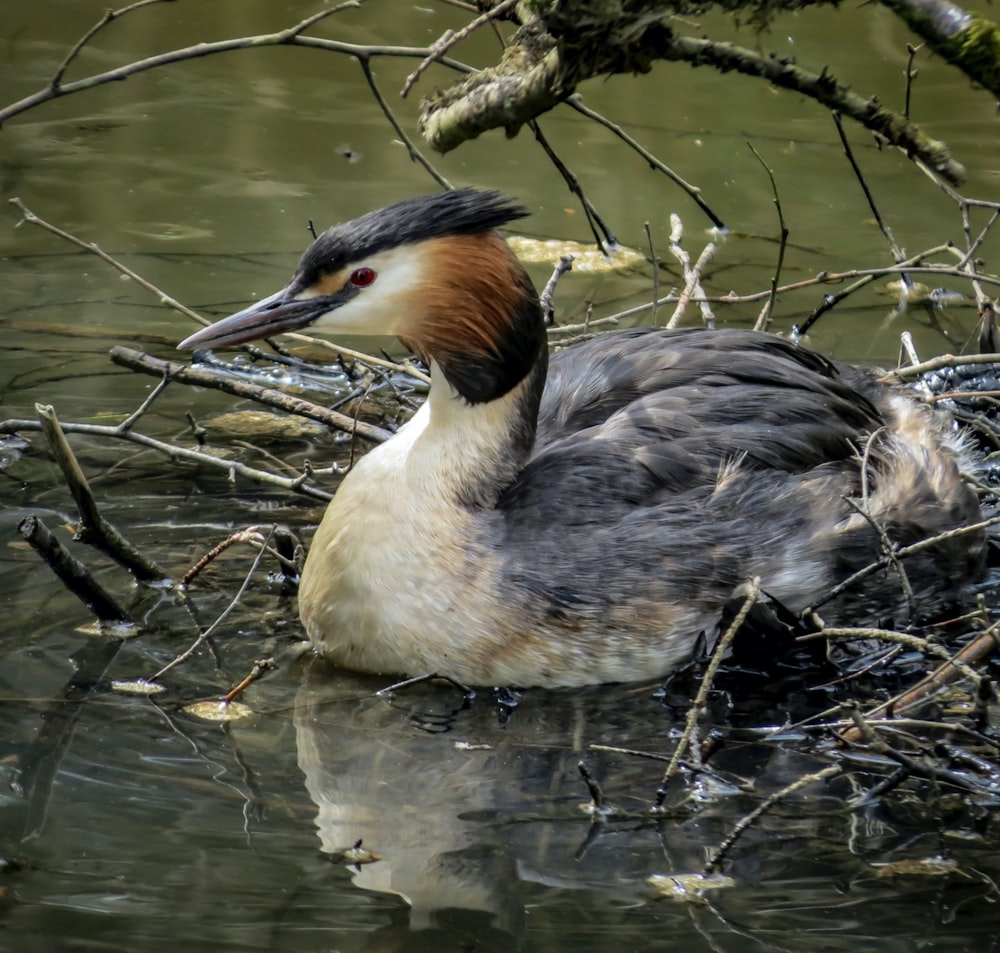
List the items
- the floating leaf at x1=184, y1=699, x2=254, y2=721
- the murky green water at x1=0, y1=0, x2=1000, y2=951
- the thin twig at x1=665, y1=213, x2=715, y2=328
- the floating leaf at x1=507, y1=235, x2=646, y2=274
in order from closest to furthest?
the murky green water at x1=0, y1=0, x2=1000, y2=951 < the floating leaf at x1=184, y1=699, x2=254, y2=721 < the thin twig at x1=665, y1=213, x2=715, y2=328 < the floating leaf at x1=507, y1=235, x2=646, y2=274

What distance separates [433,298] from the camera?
14.8 ft

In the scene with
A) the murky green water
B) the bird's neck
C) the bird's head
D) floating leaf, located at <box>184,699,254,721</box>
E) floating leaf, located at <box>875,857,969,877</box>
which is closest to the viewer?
the murky green water

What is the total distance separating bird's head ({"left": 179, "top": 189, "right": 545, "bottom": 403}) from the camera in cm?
442

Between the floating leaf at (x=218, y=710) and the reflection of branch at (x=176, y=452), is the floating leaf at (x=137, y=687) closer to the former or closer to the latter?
the floating leaf at (x=218, y=710)

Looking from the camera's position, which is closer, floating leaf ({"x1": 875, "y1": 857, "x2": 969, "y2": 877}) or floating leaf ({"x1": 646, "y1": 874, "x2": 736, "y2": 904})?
floating leaf ({"x1": 646, "y1": 874, "x2": 736, "y2": 904})

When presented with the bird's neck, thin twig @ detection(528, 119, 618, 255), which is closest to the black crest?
the bird's neck

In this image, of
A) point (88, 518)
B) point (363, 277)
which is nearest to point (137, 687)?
point (88, 518)

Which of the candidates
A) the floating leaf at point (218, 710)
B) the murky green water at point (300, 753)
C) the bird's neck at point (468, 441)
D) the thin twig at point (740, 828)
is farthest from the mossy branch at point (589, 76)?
the floating leaf at point (218, 710)

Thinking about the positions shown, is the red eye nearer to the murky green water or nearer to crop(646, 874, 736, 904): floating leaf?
the murky green water

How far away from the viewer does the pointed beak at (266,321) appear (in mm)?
4410

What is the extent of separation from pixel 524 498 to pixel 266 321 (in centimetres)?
90

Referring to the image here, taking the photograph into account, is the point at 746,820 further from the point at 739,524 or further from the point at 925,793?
the point at 739,524

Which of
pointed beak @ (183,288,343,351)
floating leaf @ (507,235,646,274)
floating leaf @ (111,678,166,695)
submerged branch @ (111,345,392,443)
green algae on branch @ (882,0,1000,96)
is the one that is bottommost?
floating leaf @ (111,678,166,695)

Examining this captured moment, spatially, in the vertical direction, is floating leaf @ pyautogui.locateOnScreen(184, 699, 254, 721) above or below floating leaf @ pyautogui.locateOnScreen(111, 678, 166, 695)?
above
